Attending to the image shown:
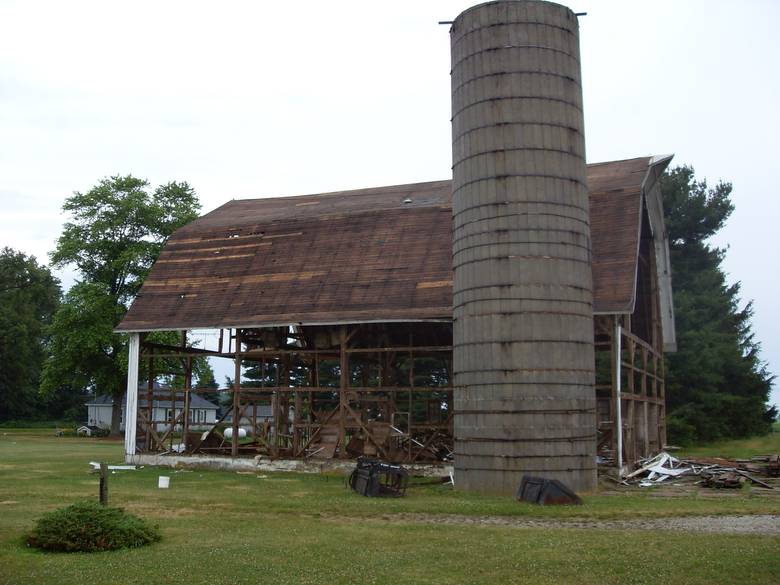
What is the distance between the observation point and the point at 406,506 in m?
17.2

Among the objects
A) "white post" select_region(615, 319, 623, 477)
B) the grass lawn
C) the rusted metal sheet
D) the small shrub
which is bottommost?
the grass lawn

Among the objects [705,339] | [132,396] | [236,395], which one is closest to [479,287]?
[236,395]

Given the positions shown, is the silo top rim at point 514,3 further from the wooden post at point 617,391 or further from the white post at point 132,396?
the white post at point 132,396

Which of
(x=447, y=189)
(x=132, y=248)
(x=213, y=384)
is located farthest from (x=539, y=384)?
(x=213, y=384)

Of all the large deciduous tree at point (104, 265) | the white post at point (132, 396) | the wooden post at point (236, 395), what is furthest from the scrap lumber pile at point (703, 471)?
the large deciduous tree at point (104, 265)

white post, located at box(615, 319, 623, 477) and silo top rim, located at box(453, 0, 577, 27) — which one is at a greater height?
silo top rim, located at box(453, 0, 577, 27)

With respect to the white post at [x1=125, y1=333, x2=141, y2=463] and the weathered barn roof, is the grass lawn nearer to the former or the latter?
the weathered barn roof

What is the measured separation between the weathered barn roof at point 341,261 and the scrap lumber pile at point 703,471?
15.8 ft

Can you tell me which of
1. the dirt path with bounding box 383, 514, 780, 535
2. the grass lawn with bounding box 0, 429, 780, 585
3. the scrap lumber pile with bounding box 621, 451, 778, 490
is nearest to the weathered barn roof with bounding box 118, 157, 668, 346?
the scrap lumber pile with bounding box 621, 451, 778, 490

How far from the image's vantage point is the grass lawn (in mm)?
10367

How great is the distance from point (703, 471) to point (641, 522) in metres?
9.85

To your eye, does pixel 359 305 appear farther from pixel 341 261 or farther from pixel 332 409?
pixel 332 409

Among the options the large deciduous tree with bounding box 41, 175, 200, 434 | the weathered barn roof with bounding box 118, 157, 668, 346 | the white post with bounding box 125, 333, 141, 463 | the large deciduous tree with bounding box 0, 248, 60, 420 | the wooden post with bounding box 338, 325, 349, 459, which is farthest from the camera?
the large deciduous tree with bounding box 0, 248, 60, 420

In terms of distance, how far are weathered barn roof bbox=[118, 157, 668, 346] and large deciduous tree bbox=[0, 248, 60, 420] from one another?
4581 centimetres
